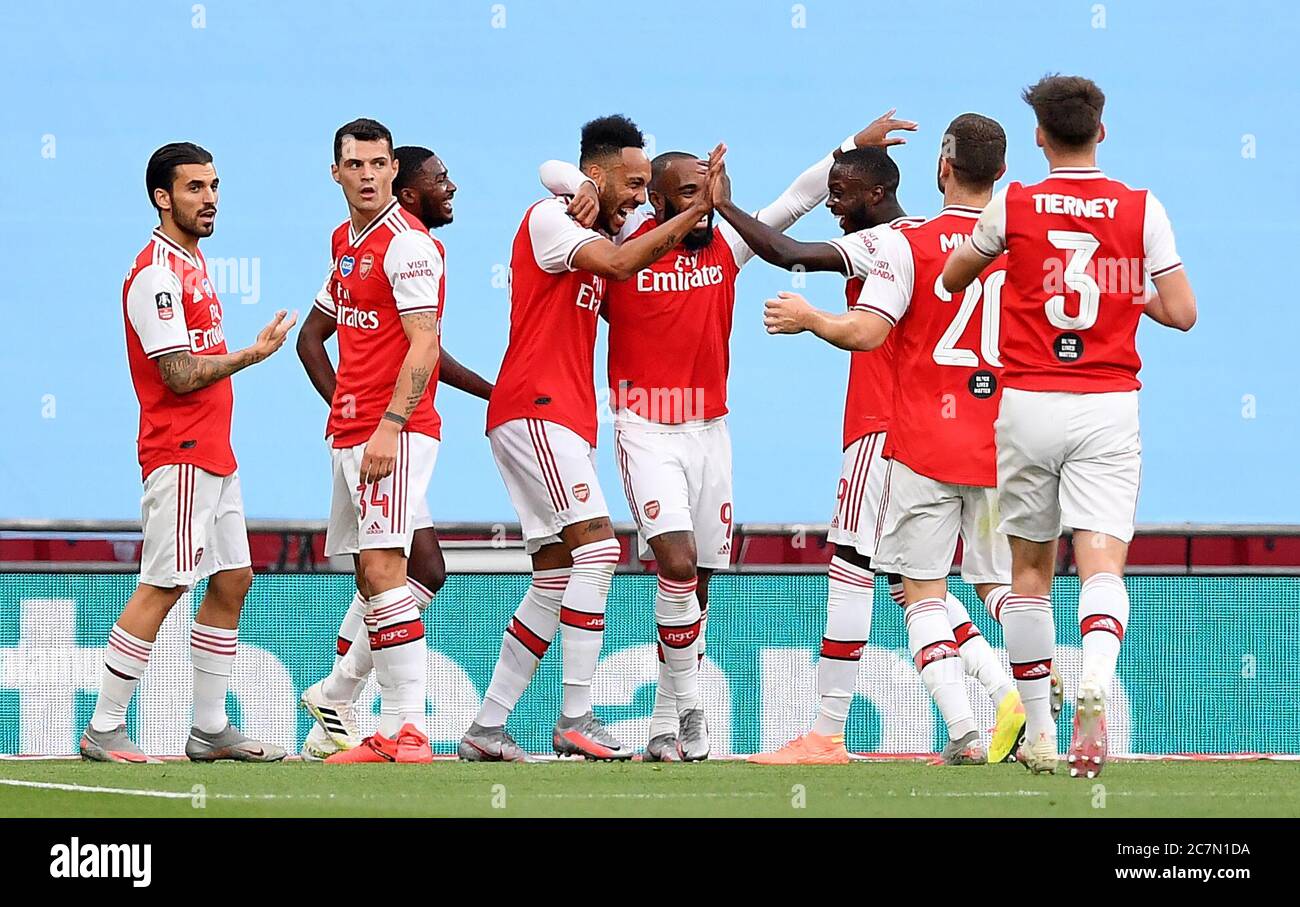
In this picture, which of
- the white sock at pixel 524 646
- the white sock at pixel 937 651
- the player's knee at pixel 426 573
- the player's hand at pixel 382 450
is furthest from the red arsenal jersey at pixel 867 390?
the player's hand at pixel 382 450

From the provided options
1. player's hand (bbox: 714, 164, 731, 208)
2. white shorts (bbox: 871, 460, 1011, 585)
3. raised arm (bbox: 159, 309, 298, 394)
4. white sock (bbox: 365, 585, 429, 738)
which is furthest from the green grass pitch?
player's hand (bbox: 714, 164, 731, 208)

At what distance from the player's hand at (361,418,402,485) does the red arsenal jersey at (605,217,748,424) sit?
1.09 m

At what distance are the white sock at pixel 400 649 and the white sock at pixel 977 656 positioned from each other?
1.90 metres

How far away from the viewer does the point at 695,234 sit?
25.0 feet

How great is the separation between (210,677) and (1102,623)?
11.8 ft

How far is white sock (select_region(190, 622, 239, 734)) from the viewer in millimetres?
7684

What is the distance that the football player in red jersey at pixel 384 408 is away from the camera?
274 inches

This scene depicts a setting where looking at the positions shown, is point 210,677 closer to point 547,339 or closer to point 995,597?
point 547,339

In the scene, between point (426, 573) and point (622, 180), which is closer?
point (622, 180)

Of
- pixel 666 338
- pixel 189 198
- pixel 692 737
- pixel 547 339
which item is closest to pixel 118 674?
pixel 189 198

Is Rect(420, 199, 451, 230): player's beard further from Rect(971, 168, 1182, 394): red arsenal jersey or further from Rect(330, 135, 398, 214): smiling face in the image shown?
Rect(971, 168, 1182, 394): red arsenal jersey

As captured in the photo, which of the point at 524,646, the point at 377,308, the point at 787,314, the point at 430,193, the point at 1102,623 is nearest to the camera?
the point at 1102,623

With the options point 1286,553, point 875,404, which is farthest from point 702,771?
point 1286,553
